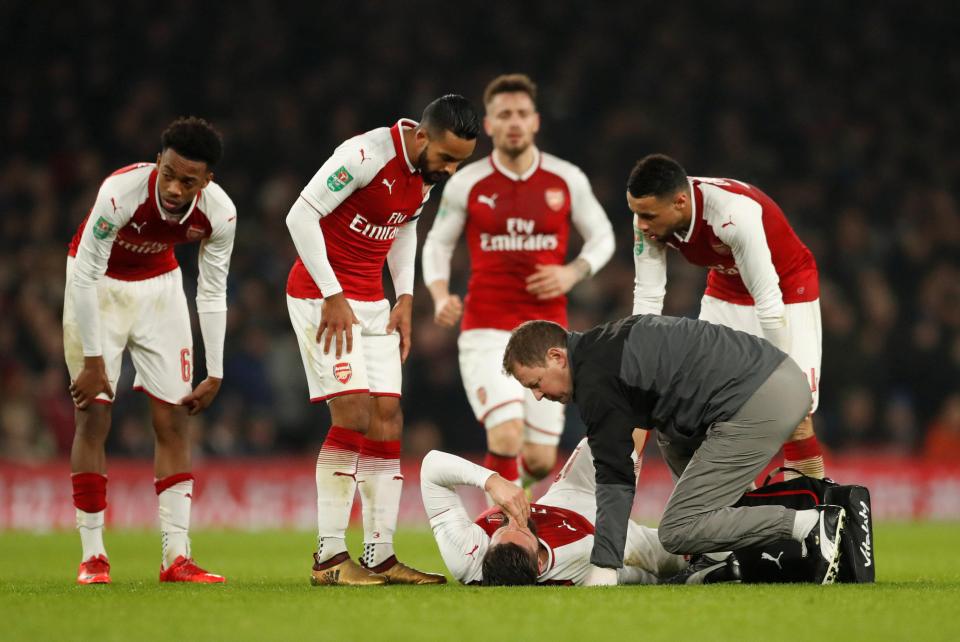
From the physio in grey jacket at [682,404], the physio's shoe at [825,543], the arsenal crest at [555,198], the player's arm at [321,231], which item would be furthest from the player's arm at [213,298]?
the physio's shoe at [825,543]

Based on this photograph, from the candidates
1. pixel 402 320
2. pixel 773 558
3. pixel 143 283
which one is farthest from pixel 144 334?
pixel 773 558

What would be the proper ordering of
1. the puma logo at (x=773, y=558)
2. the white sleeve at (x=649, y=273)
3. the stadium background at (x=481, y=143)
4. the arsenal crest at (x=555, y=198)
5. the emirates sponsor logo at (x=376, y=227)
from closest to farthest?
the puma logo at (x=773, y=558) < the emirates sponsor logo at (x=376, y=227) < the white sleeve at (x=649, y=273) < the arsenal crest at (x=555, y=198) < the stadium background at (x=481, y=143)

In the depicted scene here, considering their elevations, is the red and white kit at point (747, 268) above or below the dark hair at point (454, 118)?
below

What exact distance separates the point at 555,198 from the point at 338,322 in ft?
9.42

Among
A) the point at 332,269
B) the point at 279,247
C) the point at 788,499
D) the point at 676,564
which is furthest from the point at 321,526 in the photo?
the point at 279,247

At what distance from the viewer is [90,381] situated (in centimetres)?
652

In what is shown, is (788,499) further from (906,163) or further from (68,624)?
(906,163)

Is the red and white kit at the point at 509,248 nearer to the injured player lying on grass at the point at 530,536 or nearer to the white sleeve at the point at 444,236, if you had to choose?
the white sleeve at the point at 444,236

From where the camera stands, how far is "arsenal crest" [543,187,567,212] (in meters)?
8.77

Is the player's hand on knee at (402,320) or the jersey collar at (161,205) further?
the player's hand on knee at (402,320)

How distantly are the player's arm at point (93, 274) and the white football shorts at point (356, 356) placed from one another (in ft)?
3.07

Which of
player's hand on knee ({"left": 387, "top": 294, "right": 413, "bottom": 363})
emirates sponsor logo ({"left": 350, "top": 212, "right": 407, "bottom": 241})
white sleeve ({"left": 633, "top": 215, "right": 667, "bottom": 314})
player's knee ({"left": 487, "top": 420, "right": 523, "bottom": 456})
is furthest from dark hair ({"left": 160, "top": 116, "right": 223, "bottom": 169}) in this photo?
player's knee ({"left": 487, "top": 420, "right": 523, "bottom": 456})

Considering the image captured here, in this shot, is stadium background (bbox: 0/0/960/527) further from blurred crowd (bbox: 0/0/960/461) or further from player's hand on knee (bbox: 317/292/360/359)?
player's hand on knee (bbox: 317/292/360/359)

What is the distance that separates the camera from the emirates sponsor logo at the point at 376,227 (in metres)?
6.62
